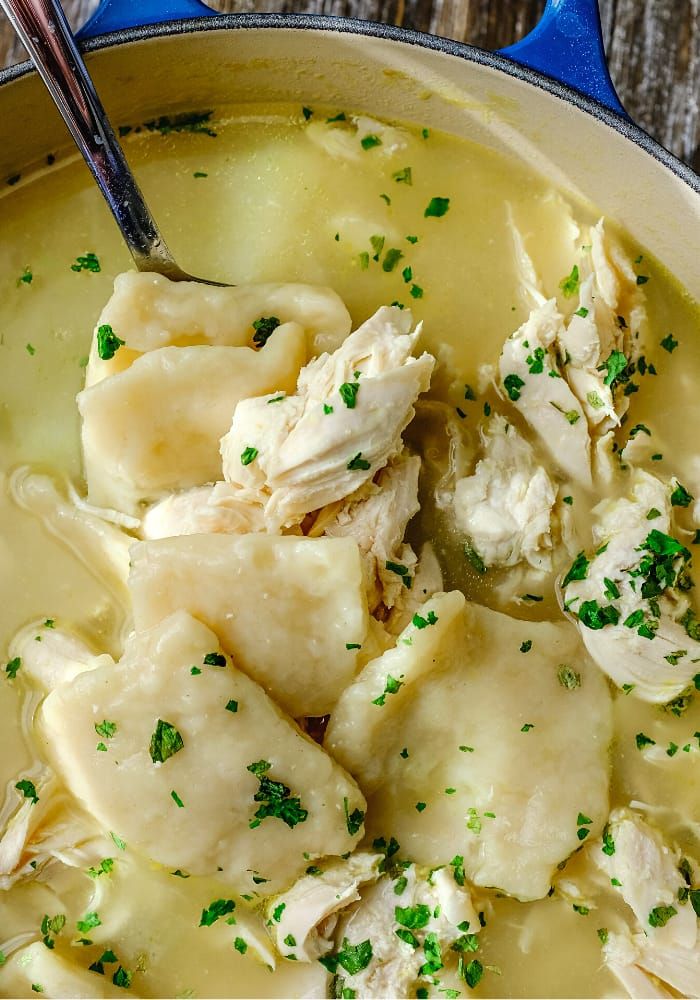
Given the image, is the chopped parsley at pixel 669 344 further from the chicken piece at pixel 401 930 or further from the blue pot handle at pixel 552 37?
the chicken piece at pixel 401 930

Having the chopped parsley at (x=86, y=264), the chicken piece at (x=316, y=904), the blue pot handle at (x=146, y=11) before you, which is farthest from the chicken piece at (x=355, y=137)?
the chicken piece at (x=316, y=904)

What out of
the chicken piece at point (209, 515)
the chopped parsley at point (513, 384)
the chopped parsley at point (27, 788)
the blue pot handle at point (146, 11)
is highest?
the blue pot handle at point (146, 11)

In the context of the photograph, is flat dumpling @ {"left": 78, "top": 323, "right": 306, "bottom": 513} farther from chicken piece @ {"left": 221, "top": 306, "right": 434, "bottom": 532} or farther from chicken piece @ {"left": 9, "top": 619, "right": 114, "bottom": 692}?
chicken piece @ {"left": 9, "top": 619, "right": 114, "bottom": 692}

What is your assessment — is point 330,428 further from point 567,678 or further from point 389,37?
point 389,37

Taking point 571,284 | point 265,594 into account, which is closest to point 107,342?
point 265,594

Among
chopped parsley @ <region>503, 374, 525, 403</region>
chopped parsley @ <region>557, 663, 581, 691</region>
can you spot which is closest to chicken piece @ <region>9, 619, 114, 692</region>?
chopped parsley @ <region>557, 663, 581, 691</region>

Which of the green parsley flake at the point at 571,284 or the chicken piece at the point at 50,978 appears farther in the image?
the green parsley flake at the point at 571,284

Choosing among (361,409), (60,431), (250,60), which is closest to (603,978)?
(361,409)

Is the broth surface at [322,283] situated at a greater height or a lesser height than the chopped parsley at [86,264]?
lesser

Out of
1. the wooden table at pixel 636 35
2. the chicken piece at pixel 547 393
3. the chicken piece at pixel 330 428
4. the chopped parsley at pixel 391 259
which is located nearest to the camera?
the chicken piece at pixel 330 428
